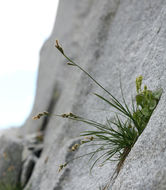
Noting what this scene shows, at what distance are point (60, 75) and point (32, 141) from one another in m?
1.94

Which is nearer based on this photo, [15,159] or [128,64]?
[128,64]

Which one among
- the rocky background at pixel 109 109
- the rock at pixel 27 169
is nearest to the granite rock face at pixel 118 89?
the rocky background at pixel 109 109

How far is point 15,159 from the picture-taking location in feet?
20.7

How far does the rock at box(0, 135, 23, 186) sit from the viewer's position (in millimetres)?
6047

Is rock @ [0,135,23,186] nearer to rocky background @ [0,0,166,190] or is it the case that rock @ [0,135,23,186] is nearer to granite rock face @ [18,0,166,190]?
rocky background @ [0,0,166,190]

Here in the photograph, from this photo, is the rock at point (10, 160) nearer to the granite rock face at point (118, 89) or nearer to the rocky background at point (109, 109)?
the rocky background at point (109, 109)

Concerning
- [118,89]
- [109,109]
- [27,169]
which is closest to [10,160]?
[27,169]

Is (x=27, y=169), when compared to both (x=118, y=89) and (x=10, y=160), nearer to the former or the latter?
(x=10, y=160)

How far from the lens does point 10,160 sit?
6.25 meters

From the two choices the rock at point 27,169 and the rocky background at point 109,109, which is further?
the rock at point 27,169

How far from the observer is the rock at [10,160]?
6047 millimetres

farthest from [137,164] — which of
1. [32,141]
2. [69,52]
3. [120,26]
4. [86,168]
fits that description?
[69,52]

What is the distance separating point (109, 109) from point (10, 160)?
2.78m

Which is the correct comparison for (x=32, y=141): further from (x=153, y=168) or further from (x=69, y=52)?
(x=153, y=168)
